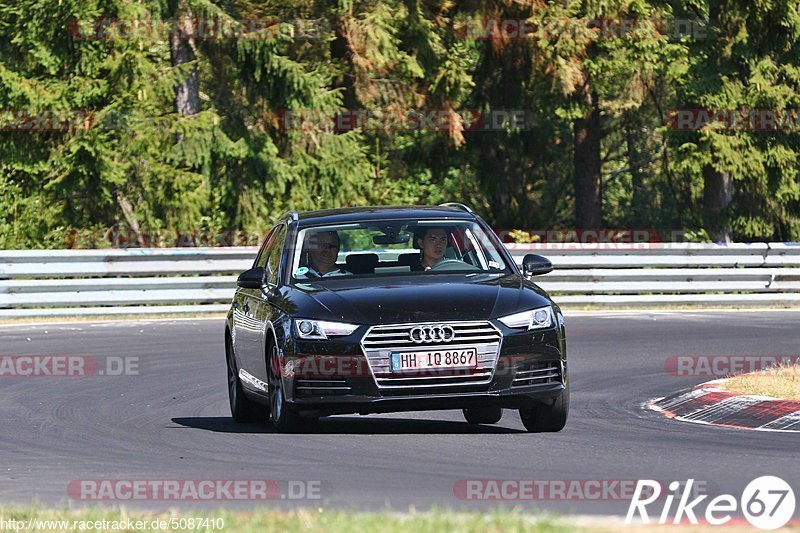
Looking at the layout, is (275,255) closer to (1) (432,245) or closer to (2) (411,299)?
(1) (432,245)

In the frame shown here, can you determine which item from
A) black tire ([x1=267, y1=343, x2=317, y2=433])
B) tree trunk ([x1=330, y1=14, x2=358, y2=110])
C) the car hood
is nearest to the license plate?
the car hood

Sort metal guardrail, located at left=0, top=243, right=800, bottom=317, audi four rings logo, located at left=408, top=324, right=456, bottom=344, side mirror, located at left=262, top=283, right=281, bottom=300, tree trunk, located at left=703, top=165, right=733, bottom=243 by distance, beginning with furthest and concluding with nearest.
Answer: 1. tree trunk, located at left=703, top=165, right=733, bottom=243
2. metal guardrail, located at left=0, top=243, right=800, bottom=317
3. side mirror, located at left=262, top=283, right=281, bottom=300
4. audi four rings logo, located at left=408, top=324, right=456, bottom=344

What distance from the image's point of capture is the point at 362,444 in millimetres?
10242

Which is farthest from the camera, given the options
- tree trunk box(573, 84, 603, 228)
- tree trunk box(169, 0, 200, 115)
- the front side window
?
tree trunk box(573, 84, 603, 228)

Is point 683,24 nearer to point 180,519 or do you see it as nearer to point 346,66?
point 346,66

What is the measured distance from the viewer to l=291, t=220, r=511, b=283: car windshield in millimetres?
11555

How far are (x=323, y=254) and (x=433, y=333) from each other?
1.75 metres

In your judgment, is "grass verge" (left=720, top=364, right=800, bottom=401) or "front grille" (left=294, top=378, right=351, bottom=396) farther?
"grass verge" (left=720, top=364, right=800, bottom=401)

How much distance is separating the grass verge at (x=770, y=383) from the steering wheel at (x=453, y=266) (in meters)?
2.52

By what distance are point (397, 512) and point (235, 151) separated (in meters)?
23.8

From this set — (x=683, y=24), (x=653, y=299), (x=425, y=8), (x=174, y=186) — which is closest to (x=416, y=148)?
(x=425, y=8)

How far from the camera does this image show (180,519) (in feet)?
23.4

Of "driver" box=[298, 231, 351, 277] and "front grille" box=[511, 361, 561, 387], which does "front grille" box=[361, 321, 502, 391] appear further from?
"driver" box=[298, 231, 351, 277]

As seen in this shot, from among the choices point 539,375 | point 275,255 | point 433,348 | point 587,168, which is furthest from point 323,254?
point 587,168
